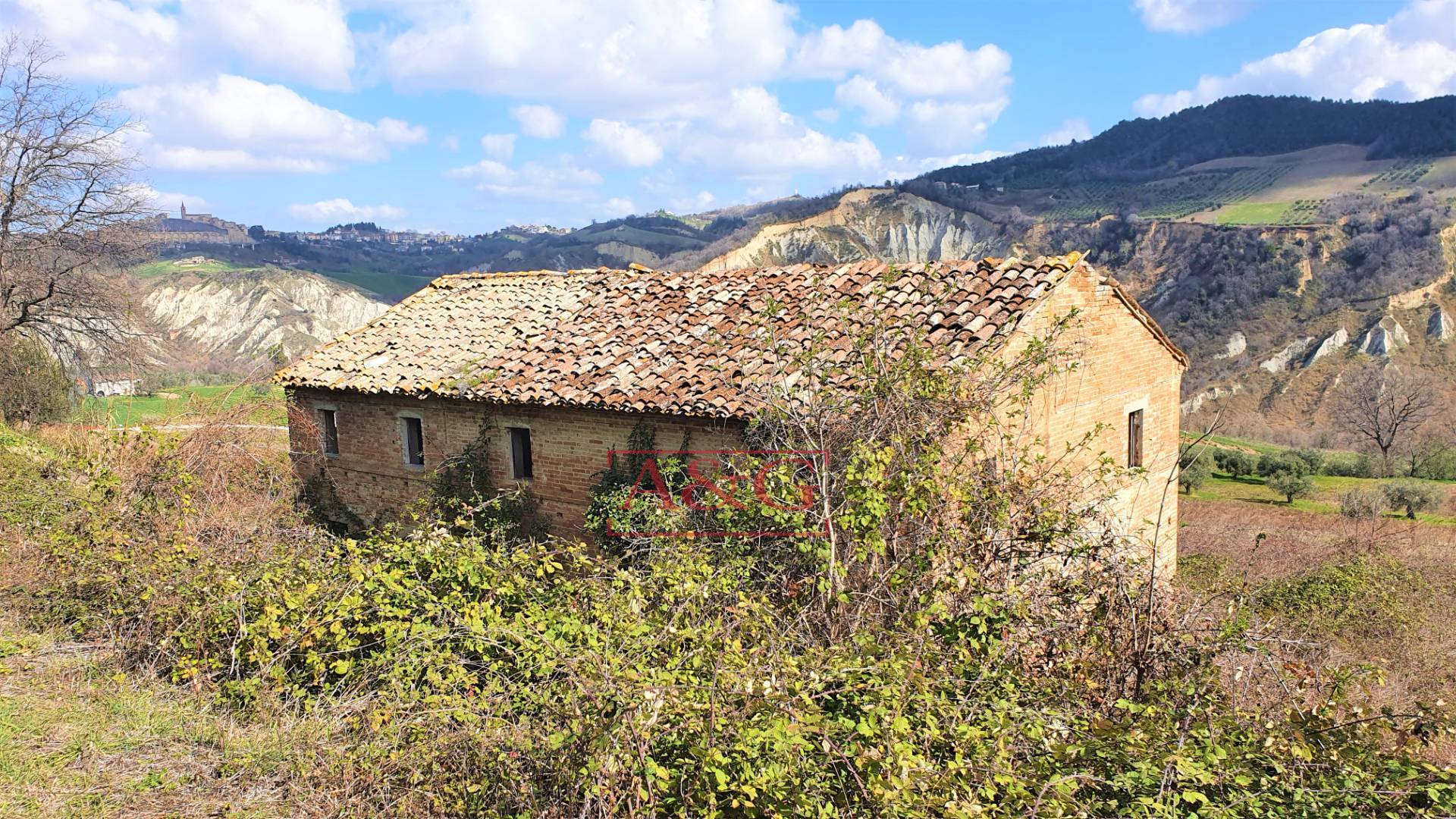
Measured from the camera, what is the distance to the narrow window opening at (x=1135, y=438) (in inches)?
484

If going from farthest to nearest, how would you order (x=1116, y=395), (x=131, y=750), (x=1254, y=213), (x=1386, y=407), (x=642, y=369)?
1. (x=1254, y=213)
2. (x=1386, y=407)
3. (x=1116, y=395)
4. (x=642, y=369)
5. (x=131, y=750)

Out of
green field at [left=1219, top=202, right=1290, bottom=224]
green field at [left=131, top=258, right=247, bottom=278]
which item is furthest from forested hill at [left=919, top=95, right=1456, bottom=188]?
green field at [left=131, top=258, right=247, bottom=278]

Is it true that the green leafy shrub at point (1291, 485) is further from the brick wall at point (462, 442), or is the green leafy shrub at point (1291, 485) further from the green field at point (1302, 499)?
the brick wall at point (462, 442)

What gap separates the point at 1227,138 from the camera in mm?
101250

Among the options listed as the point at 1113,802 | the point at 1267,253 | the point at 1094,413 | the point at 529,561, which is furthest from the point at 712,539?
the point at 1267,253


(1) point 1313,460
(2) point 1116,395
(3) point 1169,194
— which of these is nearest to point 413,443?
(2) point 1116,395

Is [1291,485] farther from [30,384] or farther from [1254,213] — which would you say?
[1254,213]

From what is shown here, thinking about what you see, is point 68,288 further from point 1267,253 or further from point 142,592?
point 1267,253

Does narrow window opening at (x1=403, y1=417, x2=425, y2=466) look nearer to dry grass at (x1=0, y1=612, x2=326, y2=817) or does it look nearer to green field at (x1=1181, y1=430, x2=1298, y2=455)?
dry grass at (x1=0, y1=612, x2=326, y2=817)

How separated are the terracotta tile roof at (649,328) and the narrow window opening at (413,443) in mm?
781

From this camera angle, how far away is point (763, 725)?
3990 mm

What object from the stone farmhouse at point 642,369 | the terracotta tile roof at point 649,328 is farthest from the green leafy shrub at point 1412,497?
the terracotta tile roof at point 649,328

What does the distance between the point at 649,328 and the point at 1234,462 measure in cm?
3281

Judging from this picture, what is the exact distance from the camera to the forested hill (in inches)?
3583
